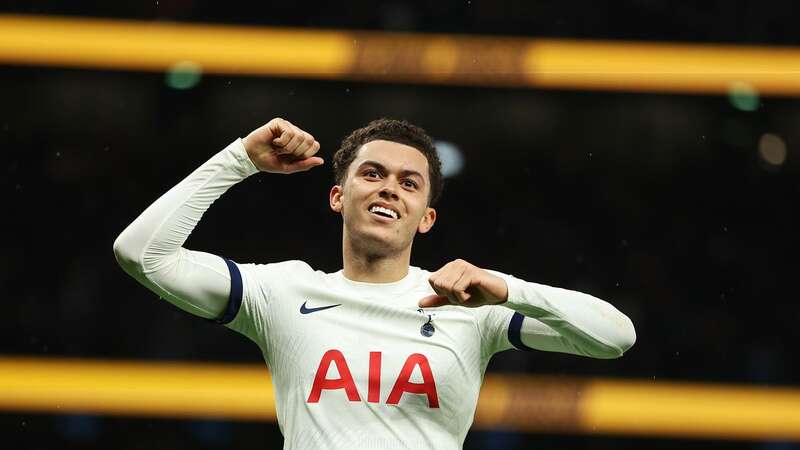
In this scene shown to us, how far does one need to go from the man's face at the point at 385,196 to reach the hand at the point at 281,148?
128mm

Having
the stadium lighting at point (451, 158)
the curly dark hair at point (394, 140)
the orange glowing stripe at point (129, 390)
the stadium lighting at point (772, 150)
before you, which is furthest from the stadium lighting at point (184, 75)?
the stadium lighting at point (772, 150)

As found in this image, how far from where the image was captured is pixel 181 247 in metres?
1.82

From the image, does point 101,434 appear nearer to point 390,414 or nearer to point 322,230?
point 322,230

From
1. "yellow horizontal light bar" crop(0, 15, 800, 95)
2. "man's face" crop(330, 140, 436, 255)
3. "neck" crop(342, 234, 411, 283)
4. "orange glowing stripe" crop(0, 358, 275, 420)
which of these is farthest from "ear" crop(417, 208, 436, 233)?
"yellow horizontal light bar" crop(0, 15, 800, 95)

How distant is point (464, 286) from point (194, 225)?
53 cm

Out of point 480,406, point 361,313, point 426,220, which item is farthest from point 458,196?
point 361,313

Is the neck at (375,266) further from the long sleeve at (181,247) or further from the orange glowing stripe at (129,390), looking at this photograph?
the orange glowing stripe at (129,390)

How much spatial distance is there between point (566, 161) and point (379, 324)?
1831 millimetres

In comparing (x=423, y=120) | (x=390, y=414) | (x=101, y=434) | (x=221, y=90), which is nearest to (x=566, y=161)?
(x=423, y=120)

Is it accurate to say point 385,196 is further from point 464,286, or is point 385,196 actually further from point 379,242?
point 464,286

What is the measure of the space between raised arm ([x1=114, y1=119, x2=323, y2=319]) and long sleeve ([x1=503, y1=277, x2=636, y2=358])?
0.44m

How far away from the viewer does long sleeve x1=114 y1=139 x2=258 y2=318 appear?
1752mm

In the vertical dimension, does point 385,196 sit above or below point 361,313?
above

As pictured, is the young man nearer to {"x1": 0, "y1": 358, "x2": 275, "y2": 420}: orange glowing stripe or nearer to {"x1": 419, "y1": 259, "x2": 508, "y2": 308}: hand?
{"x1": 419, "y1": 259, "x2": 508, "y2": 308}: hand
